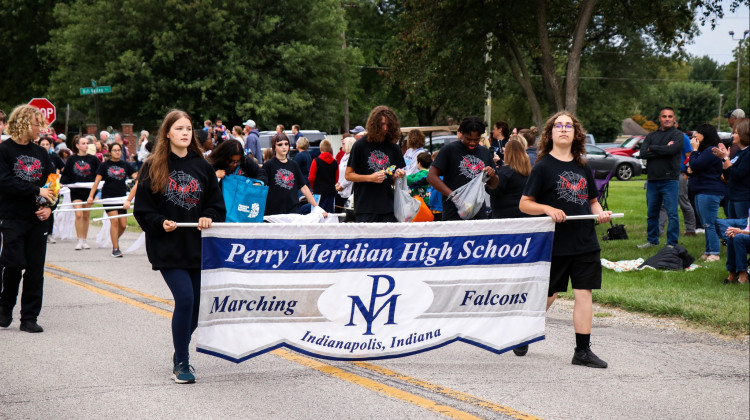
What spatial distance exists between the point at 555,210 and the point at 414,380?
157 centimetres

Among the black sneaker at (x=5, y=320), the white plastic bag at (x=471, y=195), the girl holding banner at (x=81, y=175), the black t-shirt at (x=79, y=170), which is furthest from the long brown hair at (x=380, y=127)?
the black t-shirt at (x=79, y=170)

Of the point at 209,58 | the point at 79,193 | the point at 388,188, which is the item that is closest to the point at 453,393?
the point at 388,188

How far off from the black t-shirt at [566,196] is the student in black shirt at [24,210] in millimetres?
4409

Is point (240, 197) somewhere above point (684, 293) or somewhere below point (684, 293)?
above

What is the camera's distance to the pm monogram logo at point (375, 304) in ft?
20.1

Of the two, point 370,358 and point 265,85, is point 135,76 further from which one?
point 370,358

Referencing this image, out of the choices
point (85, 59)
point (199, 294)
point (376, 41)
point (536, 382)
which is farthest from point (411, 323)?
point (376, 41)

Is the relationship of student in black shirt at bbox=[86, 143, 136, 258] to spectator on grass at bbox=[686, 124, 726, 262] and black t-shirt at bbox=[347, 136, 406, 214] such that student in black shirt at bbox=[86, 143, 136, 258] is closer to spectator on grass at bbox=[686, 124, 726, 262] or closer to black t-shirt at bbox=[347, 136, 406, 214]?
black t-shirt at bbox=[347, 136, 406, 214]

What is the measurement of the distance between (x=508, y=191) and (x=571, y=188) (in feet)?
7.57

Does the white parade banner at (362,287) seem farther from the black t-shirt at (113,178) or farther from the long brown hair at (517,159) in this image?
the black t-shirt at (113,178)

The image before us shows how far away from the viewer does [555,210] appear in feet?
20.8

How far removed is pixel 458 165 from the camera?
8.78 meters

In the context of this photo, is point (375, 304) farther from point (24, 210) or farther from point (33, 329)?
point (24, 210)

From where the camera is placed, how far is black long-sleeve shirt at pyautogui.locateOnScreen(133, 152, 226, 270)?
5.96 meters
